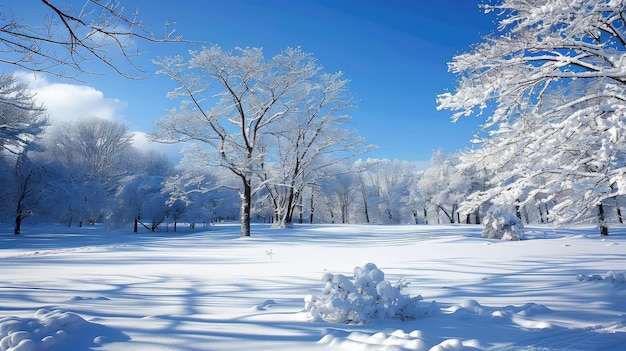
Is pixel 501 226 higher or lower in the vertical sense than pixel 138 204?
lower

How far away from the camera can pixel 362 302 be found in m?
2.80

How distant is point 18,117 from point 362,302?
23.4 metres

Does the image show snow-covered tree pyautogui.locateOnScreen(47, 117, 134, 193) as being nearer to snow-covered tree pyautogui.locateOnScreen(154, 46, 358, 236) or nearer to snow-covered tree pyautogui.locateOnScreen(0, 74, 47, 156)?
snow-covered tree pyautogui.locateOnScreen(0, 74, 47, 156)

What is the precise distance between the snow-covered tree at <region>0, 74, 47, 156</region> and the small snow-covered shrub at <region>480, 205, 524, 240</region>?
23443 mm

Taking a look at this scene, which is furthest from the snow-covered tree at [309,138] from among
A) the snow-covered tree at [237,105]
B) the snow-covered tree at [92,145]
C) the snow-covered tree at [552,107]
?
the snow-covered tree at [92,145]

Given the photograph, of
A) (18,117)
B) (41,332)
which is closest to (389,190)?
(18,117)

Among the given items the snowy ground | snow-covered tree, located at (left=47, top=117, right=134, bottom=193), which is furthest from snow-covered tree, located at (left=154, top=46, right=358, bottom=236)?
snow-covered tree, located at (left=47, top=117, right=134, bottom=193)

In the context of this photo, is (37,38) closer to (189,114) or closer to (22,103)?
(189,114)

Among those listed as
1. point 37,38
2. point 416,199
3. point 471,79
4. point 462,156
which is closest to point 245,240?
point 462,156

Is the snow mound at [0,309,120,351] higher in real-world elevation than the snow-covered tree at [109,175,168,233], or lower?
lower

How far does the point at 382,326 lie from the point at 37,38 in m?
3.95

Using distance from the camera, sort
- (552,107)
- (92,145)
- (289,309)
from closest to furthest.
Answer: (289,309) < (552,107) < (92,145)

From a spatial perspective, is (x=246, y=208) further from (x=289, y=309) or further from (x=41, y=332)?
(x=41, y=332)

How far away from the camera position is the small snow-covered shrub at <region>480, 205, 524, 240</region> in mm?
11836
